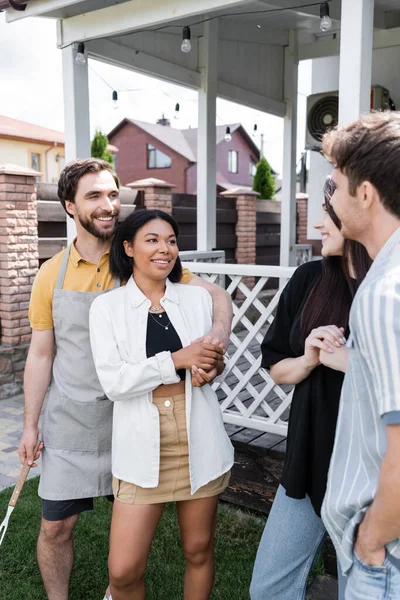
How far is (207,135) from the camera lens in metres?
5.71

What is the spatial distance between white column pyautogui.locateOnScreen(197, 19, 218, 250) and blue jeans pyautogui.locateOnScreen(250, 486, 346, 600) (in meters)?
4.29

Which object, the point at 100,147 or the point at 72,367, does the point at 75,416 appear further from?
the point at 100,147

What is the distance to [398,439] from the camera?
105 cm

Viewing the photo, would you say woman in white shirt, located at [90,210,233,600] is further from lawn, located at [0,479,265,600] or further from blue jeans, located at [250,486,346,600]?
lawn, located at [0,479,265,600]

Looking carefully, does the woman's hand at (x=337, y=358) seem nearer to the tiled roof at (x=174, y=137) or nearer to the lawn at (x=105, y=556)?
the lawn at (x=105, y=556)

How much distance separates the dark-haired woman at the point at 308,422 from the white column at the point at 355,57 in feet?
5.21

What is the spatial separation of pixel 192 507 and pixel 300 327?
2.47 ft

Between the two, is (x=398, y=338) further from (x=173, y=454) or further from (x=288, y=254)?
(x=288, y=254)

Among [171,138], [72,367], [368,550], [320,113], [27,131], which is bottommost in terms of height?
[368,550]

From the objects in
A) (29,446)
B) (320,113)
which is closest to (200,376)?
(29,446)

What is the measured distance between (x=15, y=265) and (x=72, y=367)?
4.12 m

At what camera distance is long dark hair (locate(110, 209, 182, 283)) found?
2.08 meters

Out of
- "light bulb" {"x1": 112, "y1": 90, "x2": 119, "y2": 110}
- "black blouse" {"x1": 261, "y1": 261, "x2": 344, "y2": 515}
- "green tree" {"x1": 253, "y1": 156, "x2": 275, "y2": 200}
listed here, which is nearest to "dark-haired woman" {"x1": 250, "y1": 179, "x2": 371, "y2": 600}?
"black blouse" {"x1": 261, "y1": 261, "x2": 344, "y2": 515}

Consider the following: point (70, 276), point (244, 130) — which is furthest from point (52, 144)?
point (70, 276)
